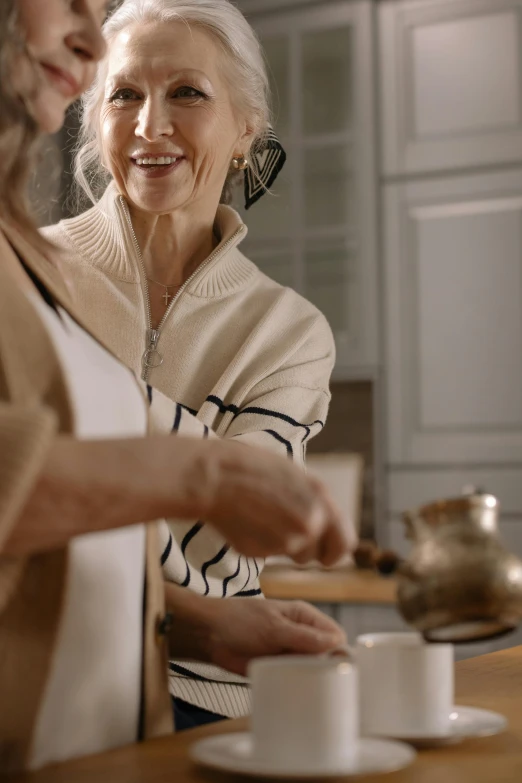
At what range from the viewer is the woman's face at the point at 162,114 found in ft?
5.23

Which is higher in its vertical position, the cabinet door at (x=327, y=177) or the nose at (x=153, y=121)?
the cabinet door at (x=327, y=177)

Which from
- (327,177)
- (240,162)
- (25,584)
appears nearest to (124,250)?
(240,162)

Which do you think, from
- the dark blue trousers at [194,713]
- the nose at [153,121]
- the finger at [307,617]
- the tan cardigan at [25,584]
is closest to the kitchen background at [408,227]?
the nose at [153,121]

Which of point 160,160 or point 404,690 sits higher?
point 160,160

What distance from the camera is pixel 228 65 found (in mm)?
1661

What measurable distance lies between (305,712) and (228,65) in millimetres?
1227

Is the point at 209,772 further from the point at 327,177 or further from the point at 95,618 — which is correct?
the point at 327,177

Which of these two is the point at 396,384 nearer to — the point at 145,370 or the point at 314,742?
the point at 145,370

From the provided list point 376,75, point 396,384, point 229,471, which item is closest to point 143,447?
point 229,471

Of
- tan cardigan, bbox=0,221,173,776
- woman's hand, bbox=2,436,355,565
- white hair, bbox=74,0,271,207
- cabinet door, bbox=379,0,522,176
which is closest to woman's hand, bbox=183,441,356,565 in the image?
woman's hand, bbox=2,436,355,565

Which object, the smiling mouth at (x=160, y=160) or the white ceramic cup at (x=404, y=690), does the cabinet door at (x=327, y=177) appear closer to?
the smiling mouth at (x=160, y=160)

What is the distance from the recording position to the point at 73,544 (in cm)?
79

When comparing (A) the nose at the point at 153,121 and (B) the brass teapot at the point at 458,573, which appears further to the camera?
(A) the nose at the point at 153,121

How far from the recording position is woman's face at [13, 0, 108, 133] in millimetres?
882
